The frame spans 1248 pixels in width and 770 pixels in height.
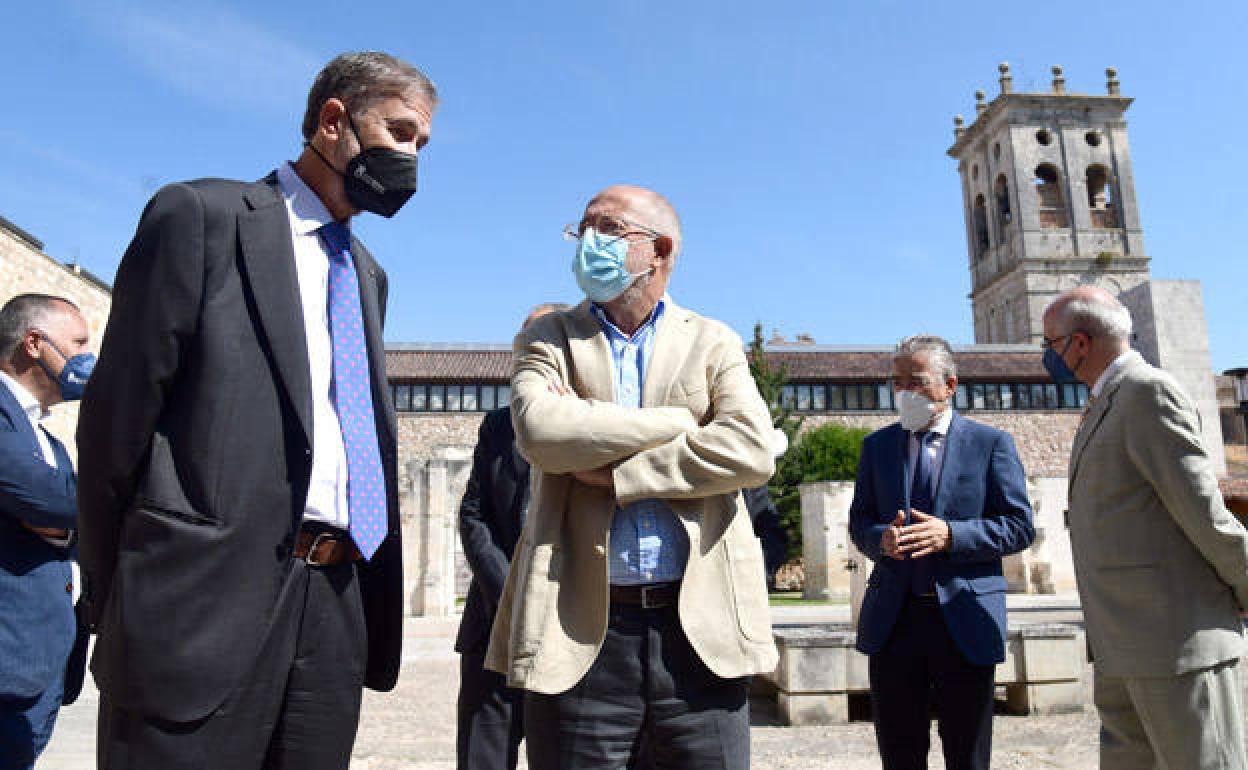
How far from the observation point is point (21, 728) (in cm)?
258

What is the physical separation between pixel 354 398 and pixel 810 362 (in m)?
40.0

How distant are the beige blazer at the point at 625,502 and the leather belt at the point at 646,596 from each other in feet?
0.22

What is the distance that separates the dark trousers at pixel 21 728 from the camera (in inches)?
99.9

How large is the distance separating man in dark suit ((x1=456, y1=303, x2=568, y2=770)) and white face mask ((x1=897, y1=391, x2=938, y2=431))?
1.60 meters

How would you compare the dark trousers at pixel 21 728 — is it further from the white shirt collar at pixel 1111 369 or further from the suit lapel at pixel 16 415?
the white shirt collar at pixel 1111 369

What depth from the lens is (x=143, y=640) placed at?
5.32 ft

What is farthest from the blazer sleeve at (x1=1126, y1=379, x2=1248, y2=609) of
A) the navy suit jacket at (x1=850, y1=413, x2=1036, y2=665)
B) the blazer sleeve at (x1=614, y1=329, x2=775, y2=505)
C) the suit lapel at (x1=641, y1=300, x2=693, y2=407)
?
the suit lapel at (x1=641, y1=300, x2=693, y2=407)

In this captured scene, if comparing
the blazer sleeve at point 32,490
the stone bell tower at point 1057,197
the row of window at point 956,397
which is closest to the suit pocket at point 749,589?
the blazer sleeve at point 32,490

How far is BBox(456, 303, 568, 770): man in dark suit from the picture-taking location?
3525 millimetres

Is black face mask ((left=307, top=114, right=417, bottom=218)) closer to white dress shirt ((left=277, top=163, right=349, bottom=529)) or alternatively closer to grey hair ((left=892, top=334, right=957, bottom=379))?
white dress shirt ((left=277, top=163, right=349, bottom=529))

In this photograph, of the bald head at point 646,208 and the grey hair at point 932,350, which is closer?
the bald head at point 646,208

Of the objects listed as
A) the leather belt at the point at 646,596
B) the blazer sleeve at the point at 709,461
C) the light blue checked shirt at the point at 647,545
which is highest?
the blazer sleeve at the point at 709,461

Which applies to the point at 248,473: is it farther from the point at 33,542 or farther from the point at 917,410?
the point at 917,410

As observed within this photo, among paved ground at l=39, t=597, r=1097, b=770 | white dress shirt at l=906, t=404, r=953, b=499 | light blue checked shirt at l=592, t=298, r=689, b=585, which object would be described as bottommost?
paved ground at l=39, t=597, r=1097, b=770
